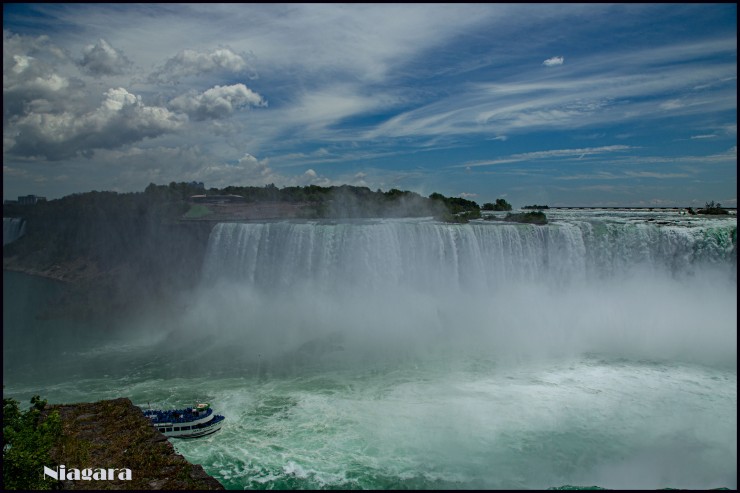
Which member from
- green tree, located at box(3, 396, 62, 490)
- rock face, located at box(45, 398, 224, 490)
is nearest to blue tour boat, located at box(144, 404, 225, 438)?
rock face, located at box(45, 398, 224, 490)

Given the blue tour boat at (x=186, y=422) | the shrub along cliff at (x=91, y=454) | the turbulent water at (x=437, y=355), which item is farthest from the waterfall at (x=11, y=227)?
the shrub along cliff at (x=91, y=454)

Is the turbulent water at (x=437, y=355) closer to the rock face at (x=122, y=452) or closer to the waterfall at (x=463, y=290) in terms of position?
the waterfall at (x=463, y=290)

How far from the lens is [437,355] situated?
17219 mm

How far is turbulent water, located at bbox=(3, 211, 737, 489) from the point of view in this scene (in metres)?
10.1

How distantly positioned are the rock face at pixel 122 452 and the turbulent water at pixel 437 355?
2.53 meters

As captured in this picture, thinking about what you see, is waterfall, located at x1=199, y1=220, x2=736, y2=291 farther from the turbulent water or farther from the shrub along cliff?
the shrub along cliff

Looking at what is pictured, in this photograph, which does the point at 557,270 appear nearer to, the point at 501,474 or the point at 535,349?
the point at 535,349

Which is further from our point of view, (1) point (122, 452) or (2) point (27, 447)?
(1) point (122, 452)

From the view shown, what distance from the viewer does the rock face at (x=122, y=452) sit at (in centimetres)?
625

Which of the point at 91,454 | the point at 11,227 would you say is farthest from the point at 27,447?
the point at 11,227

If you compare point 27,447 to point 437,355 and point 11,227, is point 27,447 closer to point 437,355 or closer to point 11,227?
point 437,355

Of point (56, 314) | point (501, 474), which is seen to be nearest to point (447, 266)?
point (501, 474)

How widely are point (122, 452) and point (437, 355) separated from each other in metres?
11.9

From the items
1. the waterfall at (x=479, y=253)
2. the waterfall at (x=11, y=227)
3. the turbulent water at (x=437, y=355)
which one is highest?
the waterfall at (x=11, y=227)
